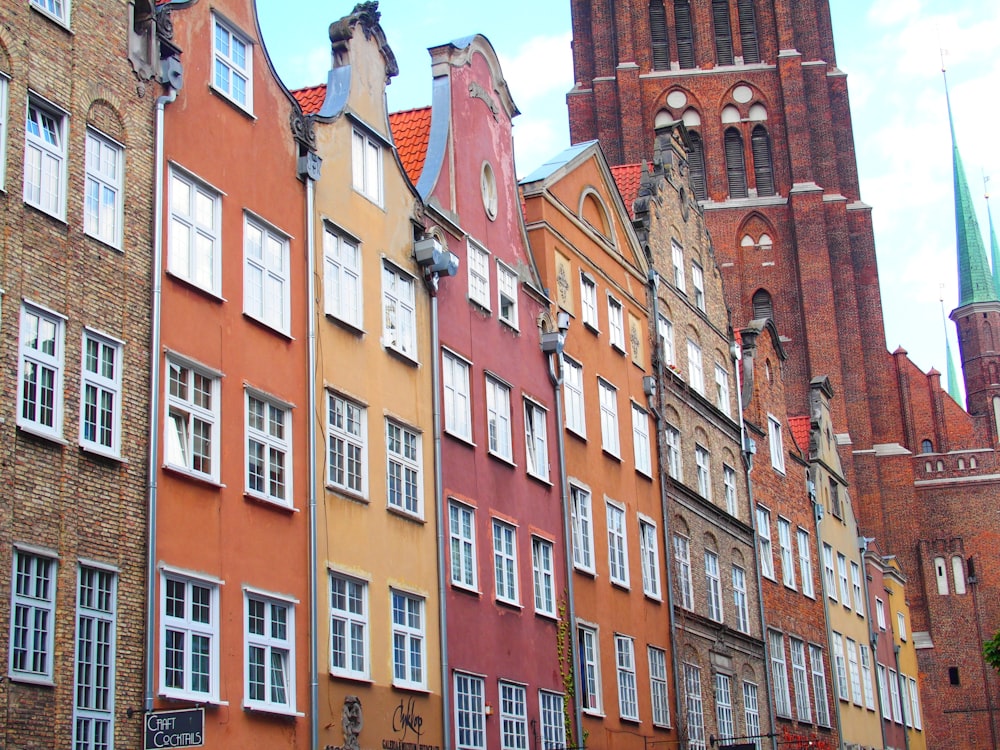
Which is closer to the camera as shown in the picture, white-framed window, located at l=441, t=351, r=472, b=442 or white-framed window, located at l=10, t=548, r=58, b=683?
white-framed window, located at l=10, t=548, r=58, b=683

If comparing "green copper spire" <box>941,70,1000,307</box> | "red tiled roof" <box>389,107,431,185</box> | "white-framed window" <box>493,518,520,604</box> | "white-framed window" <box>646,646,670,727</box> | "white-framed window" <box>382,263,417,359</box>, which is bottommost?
"white-framed window" <box>646,646,670,727</box>

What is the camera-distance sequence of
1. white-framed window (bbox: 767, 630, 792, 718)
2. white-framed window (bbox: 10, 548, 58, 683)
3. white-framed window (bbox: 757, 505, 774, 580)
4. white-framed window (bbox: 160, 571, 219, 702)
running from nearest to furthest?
white-framed window (bbox: 10, 548, 58, 683) → white-framed window (bbox: 160, 571, 219, 702) → white-framed window (bbox: 767, 630, 792, 718) → white-framed window (bbox: 757, 505, 774, 580)

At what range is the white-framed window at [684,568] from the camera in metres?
35.9

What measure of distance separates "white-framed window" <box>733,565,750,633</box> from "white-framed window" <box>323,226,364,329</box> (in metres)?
17.7

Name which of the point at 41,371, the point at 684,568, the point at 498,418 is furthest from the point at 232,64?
the point at 684,568

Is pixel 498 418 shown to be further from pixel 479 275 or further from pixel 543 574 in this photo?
pixel 543 574

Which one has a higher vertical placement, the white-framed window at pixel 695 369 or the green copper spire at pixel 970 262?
the green copper spire at pixel 970 262

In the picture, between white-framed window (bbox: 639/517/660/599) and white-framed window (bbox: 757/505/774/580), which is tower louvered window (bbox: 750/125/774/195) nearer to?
white-framed window (bbox: 757/505/774/580)

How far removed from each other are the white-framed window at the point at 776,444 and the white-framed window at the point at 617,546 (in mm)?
12333

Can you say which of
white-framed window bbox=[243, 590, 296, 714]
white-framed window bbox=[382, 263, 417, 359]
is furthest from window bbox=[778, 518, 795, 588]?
white-framed window bbox=[243, 590, 296, 714]

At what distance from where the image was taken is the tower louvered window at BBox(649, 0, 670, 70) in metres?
78.3

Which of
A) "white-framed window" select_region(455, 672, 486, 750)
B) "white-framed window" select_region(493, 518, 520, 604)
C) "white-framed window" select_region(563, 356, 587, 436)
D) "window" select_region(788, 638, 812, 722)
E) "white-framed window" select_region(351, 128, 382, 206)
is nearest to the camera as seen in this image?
"white-framed window" select_region(455, 672, 486, 750)

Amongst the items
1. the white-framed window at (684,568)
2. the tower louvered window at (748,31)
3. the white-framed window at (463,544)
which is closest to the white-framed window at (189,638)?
the white-framed window at (463,544)

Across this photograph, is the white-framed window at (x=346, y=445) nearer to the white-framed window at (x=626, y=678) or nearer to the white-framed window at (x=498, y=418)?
the white-framed window at (x=498, y=418)
